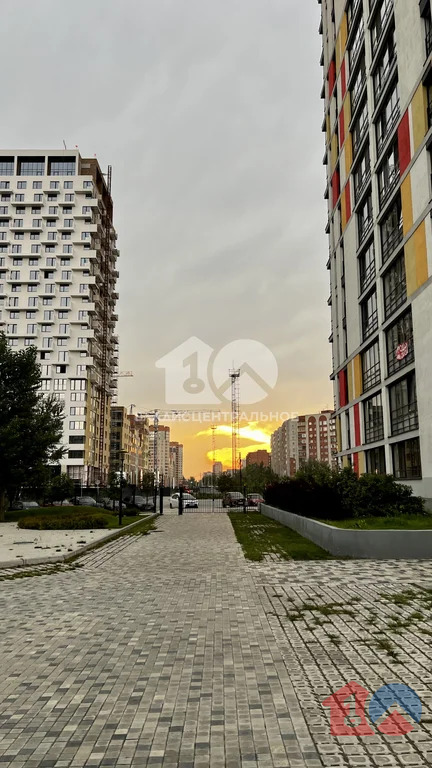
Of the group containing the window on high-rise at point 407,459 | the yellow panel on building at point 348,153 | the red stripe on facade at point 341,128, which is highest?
the red stripe on facade at point 341,128

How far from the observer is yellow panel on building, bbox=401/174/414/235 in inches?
932

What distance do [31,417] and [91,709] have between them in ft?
98.0

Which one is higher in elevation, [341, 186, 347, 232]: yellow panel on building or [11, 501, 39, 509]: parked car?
[341, 186, 347, 232]: yellow panel on building

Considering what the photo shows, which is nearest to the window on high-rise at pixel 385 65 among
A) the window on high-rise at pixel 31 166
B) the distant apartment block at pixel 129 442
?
the window on high-rise at pixel 31 166

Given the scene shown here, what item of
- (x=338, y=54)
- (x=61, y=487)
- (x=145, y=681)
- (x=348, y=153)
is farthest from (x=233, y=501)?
(x=145, y=681)

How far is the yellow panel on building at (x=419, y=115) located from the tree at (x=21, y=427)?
23.7m

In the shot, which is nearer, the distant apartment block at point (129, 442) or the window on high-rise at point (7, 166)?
the window on high-rise at point (7, 166)

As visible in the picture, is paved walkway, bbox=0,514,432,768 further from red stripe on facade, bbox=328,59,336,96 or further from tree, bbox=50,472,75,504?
red stripe on facade, bbox=328,59,336,96

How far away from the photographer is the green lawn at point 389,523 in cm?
1380

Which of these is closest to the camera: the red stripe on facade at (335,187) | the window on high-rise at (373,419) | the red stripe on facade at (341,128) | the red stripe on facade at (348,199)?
the window on high-rise at (373,419)

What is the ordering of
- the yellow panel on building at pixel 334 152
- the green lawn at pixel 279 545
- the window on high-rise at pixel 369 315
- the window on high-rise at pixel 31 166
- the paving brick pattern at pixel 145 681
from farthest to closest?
the window on high-rise at pixel 31 166, the yellow panel on building at pixel 334 152, the window on high-rise at pixel 369 315, the green lawn at pixel 279 545, the paving brick pattern at pixel 145 681

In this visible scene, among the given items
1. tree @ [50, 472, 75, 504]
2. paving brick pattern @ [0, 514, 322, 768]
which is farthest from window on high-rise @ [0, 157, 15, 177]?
paving brick pattern @ [0, 514, 322, 768]

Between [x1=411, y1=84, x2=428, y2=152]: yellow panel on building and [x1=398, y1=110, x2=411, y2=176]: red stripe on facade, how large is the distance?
2.34ft

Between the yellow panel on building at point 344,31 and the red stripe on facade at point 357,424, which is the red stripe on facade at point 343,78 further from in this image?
the red stripe on facade at point 357,424
